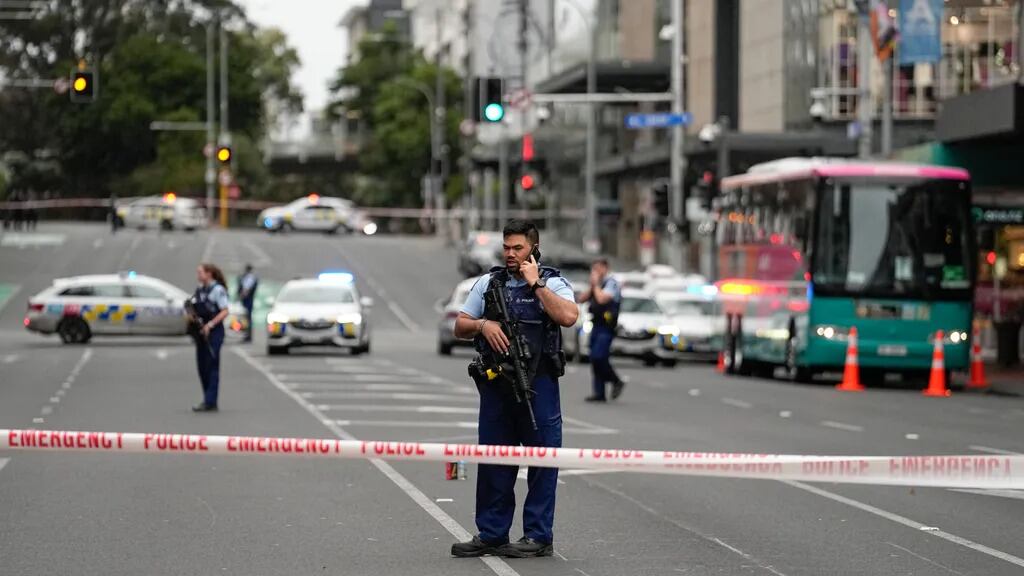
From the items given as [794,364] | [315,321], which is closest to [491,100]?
[315,321]

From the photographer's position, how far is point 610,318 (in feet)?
80.8

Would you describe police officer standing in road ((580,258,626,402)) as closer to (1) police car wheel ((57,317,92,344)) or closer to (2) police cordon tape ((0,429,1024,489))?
(2) police cordon tape ((0,429,1024,489))

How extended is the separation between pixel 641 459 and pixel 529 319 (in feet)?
3.82

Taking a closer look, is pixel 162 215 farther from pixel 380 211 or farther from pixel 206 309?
pixel 206 309

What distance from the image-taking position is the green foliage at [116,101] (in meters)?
116

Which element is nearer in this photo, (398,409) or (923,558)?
(923,558)

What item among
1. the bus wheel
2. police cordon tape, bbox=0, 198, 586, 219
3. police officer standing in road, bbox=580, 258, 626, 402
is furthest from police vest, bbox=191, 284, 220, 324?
police cordon tape, bbox=0, 198, 586, 219

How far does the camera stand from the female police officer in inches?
877

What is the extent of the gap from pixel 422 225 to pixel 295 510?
3695 inches

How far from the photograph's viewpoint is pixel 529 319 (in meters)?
10.9

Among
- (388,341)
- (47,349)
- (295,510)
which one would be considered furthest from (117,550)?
(388,341)

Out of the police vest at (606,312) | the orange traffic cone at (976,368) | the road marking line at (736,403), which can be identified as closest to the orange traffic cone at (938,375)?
the orange traffic cone at (976,368)

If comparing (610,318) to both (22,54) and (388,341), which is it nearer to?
(388,341)

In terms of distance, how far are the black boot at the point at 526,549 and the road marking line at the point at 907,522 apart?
2.57m
